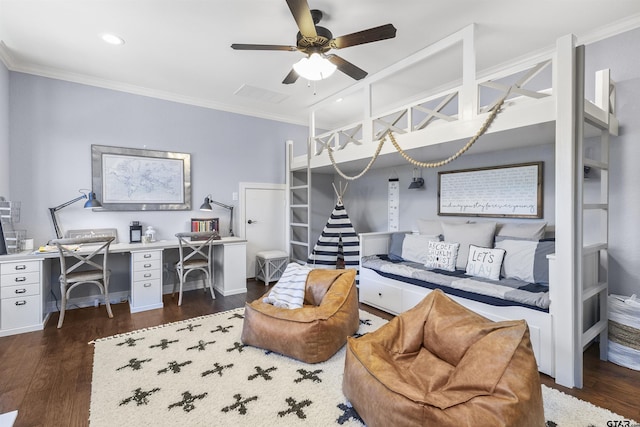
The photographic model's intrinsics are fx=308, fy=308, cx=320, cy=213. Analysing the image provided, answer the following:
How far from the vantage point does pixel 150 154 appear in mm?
4238

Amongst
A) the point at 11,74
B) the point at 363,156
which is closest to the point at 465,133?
the point at 363,156

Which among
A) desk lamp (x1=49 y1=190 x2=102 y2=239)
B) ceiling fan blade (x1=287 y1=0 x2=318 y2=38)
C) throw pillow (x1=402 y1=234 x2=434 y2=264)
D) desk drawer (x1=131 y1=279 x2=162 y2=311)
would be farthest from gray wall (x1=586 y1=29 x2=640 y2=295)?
desk lamp (x1=49 y1=190 x2=102 y2=239)

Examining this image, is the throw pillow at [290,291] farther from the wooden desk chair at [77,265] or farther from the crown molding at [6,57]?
the crown molding at [6,57]

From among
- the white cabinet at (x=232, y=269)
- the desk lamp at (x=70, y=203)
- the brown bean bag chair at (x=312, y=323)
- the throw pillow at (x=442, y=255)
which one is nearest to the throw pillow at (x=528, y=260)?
the throw pillow at (x=442, y=255)

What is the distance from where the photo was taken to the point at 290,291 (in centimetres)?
273

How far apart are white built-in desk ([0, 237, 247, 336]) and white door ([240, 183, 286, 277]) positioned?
0.67m

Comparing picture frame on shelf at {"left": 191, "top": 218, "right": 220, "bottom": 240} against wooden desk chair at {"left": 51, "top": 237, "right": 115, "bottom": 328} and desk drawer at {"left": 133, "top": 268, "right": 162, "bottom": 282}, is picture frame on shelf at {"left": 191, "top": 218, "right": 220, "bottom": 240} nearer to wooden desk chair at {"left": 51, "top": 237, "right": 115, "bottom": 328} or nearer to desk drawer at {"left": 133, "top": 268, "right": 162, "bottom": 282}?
desk drawer at {"left": 133, "top": 268, "right": 162, "bottom": 282}

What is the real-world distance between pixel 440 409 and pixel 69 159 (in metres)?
4.59

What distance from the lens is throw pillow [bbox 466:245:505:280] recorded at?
293 cm

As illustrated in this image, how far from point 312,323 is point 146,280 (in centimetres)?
248

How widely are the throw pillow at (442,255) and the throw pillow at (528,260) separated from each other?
1.57 feet

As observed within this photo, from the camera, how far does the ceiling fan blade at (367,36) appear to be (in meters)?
2.08

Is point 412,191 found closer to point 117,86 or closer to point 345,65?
point 345,65

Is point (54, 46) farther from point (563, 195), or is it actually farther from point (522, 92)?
point (563, 195)
